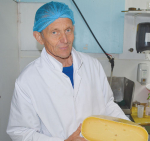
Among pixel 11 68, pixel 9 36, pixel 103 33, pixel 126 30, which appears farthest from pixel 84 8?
pixel 11 68

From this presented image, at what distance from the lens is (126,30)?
6.67 feet

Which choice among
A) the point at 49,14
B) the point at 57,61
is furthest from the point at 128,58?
the point at 49,14

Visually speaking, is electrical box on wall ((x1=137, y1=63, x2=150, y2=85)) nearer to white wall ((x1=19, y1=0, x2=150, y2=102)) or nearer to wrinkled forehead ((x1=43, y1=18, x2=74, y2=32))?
white wall ((x1=19, y1=0, x2=150, y2=102))

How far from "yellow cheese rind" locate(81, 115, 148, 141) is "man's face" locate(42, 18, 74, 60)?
1.45ft

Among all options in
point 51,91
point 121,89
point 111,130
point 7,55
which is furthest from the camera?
point 121,89

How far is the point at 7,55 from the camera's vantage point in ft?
5.26

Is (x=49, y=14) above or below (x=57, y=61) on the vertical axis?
above

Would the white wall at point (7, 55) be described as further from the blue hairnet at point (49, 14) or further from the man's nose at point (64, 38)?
the man's nose at point (64, 38)

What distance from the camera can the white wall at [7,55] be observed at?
1.45m

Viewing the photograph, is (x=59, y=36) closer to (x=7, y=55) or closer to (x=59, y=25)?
(x=59, y=25)

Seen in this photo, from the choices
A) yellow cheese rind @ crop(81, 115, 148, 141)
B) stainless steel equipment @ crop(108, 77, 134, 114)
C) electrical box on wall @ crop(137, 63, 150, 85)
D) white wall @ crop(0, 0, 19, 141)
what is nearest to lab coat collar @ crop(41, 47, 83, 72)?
yellow cheese rind @ crop(81, 115, 148, 141)

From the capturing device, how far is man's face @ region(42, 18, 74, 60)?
92cm

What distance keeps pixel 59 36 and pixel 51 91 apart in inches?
13.5

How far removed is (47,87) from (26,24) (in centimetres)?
126
